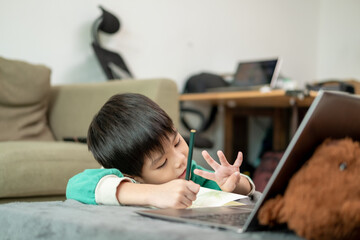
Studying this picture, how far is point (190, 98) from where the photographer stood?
9.56ft

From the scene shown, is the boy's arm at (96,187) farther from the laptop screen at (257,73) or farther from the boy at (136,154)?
the laptop screen at (257,73)

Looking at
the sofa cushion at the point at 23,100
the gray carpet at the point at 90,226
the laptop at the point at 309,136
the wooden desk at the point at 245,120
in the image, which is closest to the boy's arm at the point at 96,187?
the gray carpet at the point at 90,226

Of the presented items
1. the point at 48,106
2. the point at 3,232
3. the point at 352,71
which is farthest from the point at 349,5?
the point at 3,232

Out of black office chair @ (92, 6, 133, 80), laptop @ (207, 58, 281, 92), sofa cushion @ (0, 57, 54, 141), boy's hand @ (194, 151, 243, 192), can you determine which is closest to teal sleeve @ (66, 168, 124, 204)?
boy's hand @ (194, 151, 243, 192)

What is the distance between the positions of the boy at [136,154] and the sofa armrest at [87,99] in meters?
0.60

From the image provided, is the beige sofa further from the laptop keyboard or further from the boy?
the laptop keyboard

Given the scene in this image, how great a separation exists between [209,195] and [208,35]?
277cm

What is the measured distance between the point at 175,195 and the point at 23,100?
1.37 meters

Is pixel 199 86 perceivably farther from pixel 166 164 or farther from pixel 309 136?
pixel 309 136

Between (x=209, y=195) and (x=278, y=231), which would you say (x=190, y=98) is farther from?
(x=278, y=231)

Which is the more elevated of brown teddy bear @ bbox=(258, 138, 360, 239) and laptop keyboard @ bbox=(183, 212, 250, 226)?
brown teddy bear @ bbox=(258, 138, 360, 239)

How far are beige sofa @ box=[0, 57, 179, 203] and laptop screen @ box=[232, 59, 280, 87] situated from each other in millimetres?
1251

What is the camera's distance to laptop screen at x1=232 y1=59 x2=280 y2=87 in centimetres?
276

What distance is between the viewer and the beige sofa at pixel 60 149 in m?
1.30
